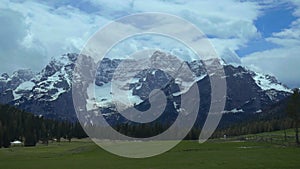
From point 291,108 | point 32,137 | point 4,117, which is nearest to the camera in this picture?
point 291,108

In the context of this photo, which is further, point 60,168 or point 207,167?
point 60,168

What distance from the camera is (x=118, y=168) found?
6175 centimetres

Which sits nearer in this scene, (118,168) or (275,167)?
(275,167)

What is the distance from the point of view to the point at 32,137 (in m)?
174

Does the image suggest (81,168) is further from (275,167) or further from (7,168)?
(275,167)

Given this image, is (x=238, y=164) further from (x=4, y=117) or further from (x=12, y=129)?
(x=4, y=117)

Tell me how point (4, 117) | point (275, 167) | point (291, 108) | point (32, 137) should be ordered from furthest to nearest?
1. point (4, 117)
2. point (32, 137)
3. point (291, 108)
4. point (275, 167)

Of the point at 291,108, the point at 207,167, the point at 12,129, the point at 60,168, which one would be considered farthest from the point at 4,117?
the point at 207,167

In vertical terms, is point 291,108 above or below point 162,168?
above

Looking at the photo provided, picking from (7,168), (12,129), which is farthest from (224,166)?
(12,129)

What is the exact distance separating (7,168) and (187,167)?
86.6ft

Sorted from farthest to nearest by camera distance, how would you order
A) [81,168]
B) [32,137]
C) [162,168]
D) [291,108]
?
[32,137]
[291,108]
[81,168]
[162,168]

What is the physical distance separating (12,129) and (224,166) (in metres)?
141

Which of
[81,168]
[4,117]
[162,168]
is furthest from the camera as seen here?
[4,117]
